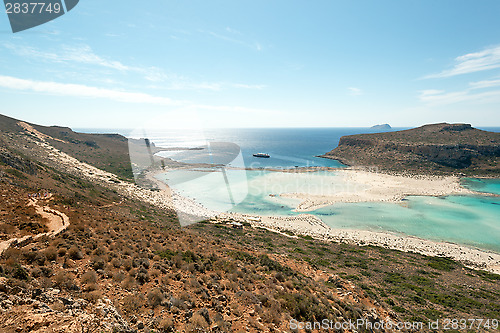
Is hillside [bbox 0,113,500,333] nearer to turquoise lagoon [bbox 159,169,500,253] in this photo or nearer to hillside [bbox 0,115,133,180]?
turquoise lagoon [bbox 159,169,500,253]

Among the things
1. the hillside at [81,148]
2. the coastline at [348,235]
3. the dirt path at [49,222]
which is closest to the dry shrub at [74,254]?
the dirt path at [49,222]

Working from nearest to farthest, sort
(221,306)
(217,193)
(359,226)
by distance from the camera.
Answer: (221,306), (359,226), (217,193)

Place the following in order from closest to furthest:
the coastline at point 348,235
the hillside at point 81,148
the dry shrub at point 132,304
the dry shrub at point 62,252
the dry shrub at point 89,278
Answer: the dry shrub at point 132,304 → the dry shrub at point 89,278 → the dry shrub at point 62,252 → the coastline at point 348,235 → the hillside at point 81,148

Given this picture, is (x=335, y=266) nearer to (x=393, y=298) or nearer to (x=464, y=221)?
(x=393, y=298)

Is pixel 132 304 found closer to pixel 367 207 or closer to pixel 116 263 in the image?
pixel 116 263

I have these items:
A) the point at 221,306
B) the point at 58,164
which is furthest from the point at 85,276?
the point at 58,164

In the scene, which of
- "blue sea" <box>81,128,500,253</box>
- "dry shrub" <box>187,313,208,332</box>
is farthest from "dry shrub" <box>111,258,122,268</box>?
"blue sea" <box>81,128,500,253</box>

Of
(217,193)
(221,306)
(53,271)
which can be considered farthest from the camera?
(217,193)

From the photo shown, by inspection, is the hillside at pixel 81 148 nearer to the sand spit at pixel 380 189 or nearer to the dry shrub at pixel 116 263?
the sand spit at pixel 380 189
